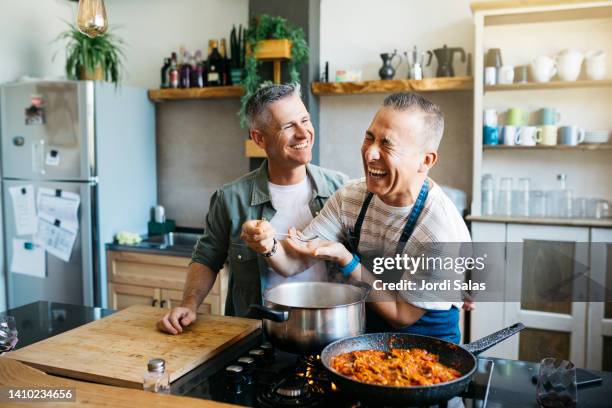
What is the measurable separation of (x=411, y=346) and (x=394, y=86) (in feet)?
8.35

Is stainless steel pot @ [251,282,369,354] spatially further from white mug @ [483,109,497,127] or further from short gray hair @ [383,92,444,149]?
white mug @ [483,109,497,127]

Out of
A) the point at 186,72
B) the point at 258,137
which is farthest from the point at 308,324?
the point at 186,72

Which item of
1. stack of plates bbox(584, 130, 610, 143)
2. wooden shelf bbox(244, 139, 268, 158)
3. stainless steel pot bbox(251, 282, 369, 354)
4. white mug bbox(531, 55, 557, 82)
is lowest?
stainless steel pot bbox(251, 282, 369, 354)

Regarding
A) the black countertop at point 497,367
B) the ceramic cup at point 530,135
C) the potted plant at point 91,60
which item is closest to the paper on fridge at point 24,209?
the potted plant at point 91,60

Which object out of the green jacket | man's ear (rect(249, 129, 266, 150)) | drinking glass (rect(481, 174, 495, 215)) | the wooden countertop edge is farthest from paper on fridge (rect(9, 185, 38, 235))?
drinking glass (rect(481, 174, 495, 215))

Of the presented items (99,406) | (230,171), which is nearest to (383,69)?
(230,171)

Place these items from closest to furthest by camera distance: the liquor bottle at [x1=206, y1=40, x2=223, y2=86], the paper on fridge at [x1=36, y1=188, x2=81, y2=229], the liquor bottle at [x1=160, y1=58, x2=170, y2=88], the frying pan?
the frying pan, the paper on fridge at [x1=36, y1=188, x2=81, y2=229], the liquor bottle at [x1=206, y1=40, x2=223, y2=86], the liquor bottle at [x1=160, y1=58, x2=170, y2=88]

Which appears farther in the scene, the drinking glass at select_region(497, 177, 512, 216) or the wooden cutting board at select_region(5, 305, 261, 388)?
the drinking glass at select_region(497, 177, 512, 216)

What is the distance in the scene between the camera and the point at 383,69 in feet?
12.1

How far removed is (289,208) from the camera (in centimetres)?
210

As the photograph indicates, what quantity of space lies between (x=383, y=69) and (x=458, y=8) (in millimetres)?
637

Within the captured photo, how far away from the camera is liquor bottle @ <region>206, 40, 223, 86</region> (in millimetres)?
4148

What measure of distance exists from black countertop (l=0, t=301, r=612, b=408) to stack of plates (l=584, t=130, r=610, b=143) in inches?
90.0

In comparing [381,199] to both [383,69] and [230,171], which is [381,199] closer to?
[383,69]
